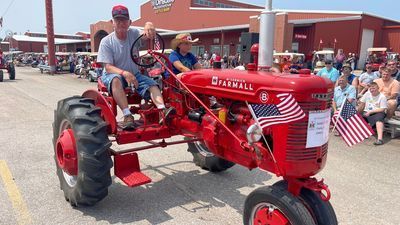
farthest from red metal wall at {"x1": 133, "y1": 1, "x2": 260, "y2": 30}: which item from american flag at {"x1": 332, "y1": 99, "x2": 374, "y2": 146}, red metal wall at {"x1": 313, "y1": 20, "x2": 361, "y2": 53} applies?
american flag at {"x1": 332, "y1": 99, "x2": 374, "y2": 146}

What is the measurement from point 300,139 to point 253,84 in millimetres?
563

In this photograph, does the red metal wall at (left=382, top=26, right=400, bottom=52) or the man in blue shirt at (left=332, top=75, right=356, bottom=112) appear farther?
the red metal wall at (left=382, top=26, right=400, bottom=52)

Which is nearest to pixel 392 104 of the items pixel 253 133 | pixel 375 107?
pixel 375 107

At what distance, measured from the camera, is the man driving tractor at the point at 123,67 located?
3746 mm

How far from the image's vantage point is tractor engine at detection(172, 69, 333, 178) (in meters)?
2.51

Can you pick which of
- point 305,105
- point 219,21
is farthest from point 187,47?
point 219,21

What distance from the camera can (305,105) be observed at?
8.11 ft

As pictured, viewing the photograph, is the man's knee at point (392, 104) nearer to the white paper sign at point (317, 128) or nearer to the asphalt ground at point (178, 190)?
the asphalt ground at point (178, 190)

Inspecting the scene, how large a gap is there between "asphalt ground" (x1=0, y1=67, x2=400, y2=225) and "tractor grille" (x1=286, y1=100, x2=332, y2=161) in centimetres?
116

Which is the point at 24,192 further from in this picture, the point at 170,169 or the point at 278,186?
the point at 278,186

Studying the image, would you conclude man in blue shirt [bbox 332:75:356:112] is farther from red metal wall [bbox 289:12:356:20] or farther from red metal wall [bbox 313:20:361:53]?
red metal wall [bbox 289:12:356:20]

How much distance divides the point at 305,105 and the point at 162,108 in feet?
5.56

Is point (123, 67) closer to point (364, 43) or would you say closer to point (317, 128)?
point (317, 128)

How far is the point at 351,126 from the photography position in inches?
112
